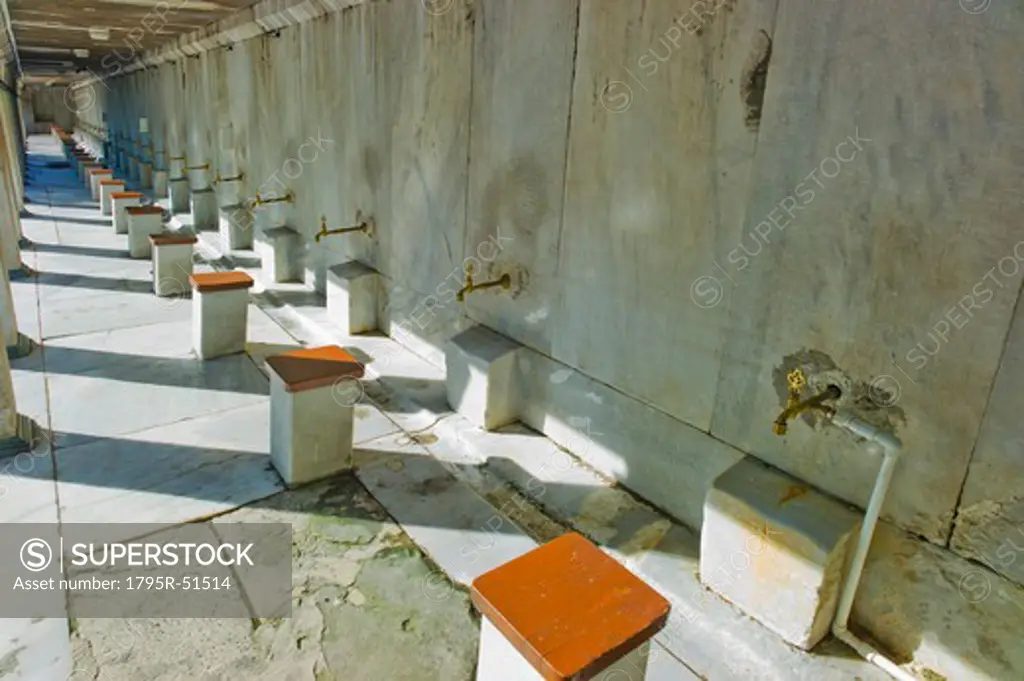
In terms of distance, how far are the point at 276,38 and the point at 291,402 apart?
21.3 feet

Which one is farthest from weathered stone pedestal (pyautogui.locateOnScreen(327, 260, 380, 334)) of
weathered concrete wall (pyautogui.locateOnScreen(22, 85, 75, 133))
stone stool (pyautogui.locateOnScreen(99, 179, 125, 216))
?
weathered concrete wall (pyautogui.locateOnScreen(22, 85, 75, 133))

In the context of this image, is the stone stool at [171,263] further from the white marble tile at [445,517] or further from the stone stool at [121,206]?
the white marble tile at [445,517]

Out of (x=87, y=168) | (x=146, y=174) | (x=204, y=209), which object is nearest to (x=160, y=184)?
(x=87, y=168)

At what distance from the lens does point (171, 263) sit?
8086 mm

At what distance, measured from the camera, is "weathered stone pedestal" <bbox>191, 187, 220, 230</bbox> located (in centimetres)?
1242

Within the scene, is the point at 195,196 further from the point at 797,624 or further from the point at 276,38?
the point at 797,624

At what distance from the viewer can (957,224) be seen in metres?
2.60

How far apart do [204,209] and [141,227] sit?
279 cm

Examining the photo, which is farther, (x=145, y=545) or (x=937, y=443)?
(x=145, y=545)

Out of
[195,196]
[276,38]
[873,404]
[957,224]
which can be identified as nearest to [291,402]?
[873,404]

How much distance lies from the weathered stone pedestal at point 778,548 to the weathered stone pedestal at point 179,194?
46.2 feet

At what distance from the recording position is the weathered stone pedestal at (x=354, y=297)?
6.87 metres

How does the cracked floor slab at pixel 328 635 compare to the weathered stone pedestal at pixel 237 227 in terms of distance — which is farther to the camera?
the weathered stone pedestal at pixel 237 227

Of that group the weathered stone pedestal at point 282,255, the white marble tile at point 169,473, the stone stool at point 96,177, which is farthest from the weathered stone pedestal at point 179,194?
the white marble tile at point 169,473
